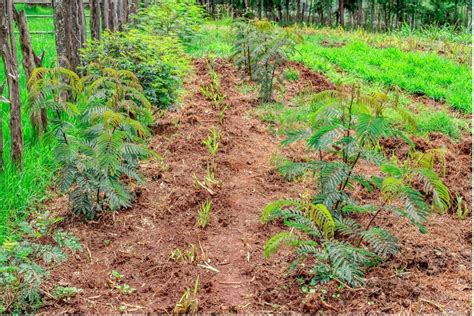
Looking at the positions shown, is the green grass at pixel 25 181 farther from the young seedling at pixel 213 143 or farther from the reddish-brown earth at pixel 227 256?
the young seedling at pixel 213 143

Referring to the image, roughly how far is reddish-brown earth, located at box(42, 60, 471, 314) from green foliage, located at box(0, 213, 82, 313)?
4.3 inches

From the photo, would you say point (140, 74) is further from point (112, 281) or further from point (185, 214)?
point (112, 281)

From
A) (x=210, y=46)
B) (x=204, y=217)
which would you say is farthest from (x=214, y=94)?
(x=210, y=46)

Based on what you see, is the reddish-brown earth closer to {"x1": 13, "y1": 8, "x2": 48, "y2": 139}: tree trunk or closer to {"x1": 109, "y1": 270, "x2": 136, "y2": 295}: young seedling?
{"x1": 109, "y1": 270, "x2": 136, "y2": 295}: young seedling

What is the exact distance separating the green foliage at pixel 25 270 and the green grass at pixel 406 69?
6116 mm

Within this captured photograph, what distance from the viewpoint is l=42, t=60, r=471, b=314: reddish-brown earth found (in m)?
3.13

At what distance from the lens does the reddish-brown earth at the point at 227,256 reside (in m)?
3.13

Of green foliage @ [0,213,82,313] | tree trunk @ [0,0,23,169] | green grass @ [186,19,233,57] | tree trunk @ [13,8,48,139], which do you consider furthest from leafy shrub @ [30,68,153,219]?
green grass @ [186,19,233,57]

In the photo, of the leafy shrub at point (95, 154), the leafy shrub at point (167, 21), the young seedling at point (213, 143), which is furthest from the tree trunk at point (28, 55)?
the leafy shrub at point (167, 21)

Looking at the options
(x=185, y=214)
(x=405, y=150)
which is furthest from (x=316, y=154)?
(x=185, y=214)

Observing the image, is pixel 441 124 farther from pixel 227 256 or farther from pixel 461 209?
pixel 227 256

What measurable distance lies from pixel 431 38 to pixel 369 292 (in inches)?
517

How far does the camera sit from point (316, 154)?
5605 mm

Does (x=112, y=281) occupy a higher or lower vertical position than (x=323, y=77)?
lower
